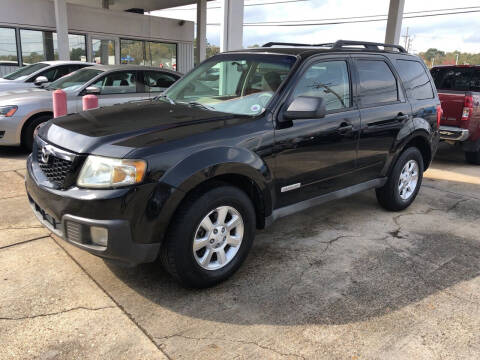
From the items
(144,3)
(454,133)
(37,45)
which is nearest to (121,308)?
(454,133)

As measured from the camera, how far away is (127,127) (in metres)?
3.01

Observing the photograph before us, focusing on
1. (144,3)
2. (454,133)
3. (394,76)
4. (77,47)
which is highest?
(144,3)

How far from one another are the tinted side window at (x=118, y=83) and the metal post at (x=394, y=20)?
7449mm

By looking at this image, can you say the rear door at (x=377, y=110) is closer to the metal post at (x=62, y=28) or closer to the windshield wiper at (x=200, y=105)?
the windshield wiper at (x=200, y=105)

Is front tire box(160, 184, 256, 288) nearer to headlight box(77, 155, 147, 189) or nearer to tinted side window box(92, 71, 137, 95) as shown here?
headlight box(77, 155, 147, 189)

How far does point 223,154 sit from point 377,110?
82.9 inches

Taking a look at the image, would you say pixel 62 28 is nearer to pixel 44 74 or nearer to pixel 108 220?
pixel 44 74

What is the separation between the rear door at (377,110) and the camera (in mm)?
4195

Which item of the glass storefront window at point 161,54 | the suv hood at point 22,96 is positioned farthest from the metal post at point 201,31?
the suv hood at point 22,96

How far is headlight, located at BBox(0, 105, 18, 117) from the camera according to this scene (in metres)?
6.73

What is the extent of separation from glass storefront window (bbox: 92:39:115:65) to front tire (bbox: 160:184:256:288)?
16621 mm

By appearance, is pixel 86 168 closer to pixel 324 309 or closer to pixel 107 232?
pixel 107 232

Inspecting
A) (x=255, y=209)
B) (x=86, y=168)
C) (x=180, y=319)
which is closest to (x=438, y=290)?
(x=255, y=209)

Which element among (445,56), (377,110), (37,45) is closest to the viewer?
(377,110)
